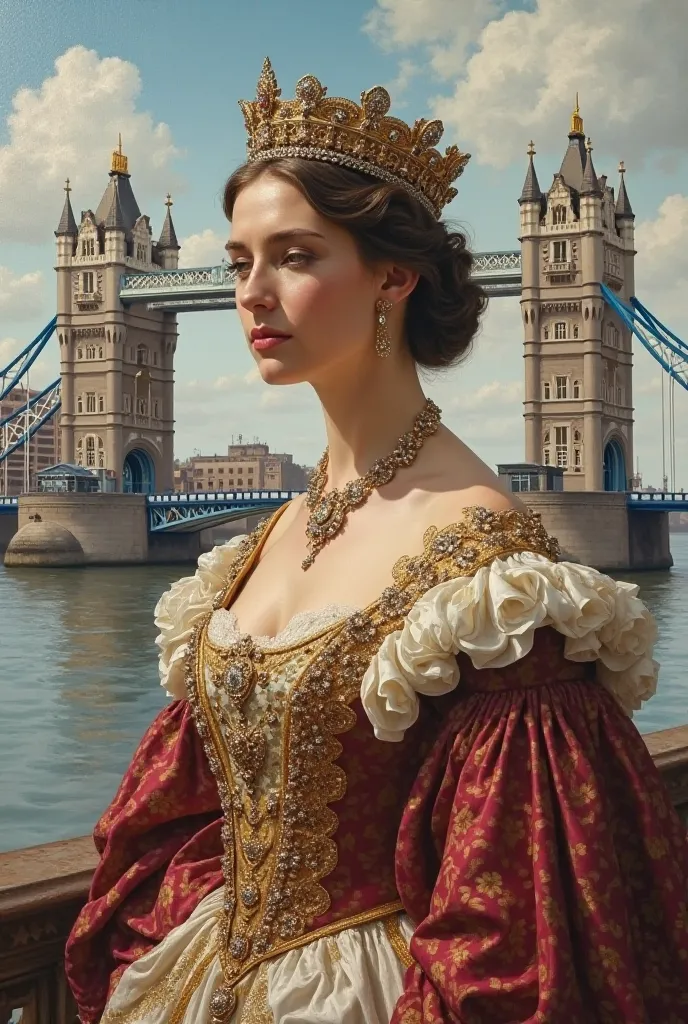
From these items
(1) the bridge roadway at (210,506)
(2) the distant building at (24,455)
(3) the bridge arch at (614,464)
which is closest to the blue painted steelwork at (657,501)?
(1) the bridge roadway at (210,506)

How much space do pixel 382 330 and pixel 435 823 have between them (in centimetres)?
50

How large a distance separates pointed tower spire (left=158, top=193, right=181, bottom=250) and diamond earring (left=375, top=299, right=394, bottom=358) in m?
39.9

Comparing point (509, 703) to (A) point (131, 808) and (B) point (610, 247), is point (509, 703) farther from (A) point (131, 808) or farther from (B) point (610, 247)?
(B) point (610, 247)

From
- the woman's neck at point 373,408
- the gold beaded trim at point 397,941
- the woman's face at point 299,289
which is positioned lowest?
the gold beaded trim at point 397,941

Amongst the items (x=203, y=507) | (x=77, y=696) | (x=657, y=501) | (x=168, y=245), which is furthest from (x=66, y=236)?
(x=77, y=696)

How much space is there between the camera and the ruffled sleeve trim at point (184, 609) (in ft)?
4.58

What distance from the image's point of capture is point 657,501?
26.3 m

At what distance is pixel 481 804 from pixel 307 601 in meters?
0.30

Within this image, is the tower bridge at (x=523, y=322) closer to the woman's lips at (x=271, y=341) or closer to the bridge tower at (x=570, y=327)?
the bridge tower at (x=570, y=327)

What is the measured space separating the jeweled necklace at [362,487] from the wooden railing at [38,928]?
0.48m

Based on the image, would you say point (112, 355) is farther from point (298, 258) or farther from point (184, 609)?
point (298, 258)

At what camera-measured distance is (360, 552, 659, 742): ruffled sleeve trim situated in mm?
998

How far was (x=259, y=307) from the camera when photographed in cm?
121

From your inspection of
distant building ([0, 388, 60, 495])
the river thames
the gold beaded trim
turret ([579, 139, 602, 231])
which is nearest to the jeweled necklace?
the gold beaded trim
